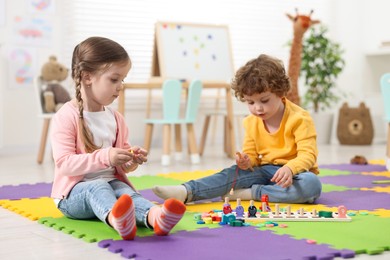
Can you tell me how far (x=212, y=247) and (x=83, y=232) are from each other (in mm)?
384

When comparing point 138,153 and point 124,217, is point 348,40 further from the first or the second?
point 124,217

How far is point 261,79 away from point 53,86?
2.33 meters

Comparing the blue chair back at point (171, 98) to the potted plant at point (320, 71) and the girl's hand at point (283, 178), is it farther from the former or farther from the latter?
the potted plant at point (320, 71)

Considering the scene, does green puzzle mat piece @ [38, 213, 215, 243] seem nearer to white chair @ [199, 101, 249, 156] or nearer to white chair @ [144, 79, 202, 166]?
white chair @ [144, 79, 202, 166]

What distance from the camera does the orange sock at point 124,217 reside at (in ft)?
4.89

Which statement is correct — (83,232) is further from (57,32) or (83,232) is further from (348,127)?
(348,127)

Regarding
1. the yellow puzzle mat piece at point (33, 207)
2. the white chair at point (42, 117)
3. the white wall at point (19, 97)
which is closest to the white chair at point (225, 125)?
the white chair at point (42, 117)

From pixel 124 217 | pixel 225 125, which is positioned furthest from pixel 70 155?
pixel 225 125

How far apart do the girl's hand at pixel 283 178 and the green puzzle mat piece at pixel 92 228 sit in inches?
13.4

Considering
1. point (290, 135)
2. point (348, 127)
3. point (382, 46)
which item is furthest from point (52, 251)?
point (382, 46)

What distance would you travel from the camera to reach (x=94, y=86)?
186 centimetres

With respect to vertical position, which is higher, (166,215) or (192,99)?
(192,99)

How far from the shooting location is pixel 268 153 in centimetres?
232

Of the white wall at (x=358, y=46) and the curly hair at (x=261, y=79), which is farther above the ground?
the white wall at (x=358, y=46)
